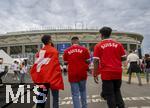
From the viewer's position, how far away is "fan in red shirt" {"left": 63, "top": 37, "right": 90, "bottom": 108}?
349 inches

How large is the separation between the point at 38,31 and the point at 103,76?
5394 inches

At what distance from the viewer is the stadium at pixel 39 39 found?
5103 inches

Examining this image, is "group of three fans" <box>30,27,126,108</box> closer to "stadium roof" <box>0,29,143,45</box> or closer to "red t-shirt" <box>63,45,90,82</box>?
"red t-shirt" <box>63,45,90,82</box>

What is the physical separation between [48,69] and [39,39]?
126 meters

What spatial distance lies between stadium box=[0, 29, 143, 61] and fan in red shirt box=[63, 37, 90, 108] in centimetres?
11660

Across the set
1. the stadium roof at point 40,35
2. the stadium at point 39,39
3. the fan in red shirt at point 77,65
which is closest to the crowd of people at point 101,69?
the fan in red shirt at point 77,65

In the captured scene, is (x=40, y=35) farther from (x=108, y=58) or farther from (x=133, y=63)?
(x=108, y=58)

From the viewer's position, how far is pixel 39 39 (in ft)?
437

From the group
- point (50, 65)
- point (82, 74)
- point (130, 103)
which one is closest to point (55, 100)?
point (50, 65)

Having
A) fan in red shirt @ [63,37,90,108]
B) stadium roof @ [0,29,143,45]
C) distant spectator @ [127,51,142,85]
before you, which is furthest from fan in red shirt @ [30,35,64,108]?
stadium roof @ [0,29,143,45]

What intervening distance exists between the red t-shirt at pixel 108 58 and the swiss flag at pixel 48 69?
825 millimetres

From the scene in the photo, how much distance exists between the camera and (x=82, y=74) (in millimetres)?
8914

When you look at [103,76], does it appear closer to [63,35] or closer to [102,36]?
[102,36]

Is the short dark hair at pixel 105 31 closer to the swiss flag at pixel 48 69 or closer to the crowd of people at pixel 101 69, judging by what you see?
the crowd of people at pixel 101 69
